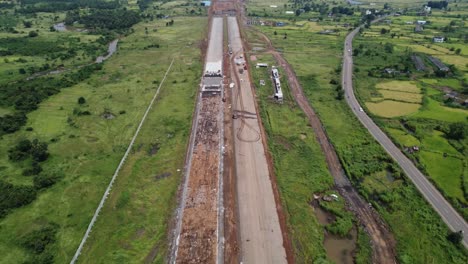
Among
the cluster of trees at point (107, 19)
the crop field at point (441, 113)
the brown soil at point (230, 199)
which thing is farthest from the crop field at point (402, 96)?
the cluster of trees at point (107, 19)

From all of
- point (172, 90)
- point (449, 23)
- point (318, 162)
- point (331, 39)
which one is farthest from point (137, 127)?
point (449, 23)

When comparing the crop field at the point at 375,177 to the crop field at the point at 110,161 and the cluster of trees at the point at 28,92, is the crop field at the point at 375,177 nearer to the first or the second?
the crop field at the point at 110,161

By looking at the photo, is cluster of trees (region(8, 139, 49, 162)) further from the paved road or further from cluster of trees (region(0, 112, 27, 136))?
the paved road

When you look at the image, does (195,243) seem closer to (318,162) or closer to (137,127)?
(318,162)

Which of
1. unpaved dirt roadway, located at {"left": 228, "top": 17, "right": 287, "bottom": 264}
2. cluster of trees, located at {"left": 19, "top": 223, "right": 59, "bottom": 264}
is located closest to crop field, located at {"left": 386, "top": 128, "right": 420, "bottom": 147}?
unpaved dirt roadway, located at {"left": 228, "top": 17, "right": 287, "bottom": 264}

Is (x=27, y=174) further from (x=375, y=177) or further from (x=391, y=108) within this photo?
(x=391, y=108)

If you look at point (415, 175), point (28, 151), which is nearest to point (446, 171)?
point (415, 175)
